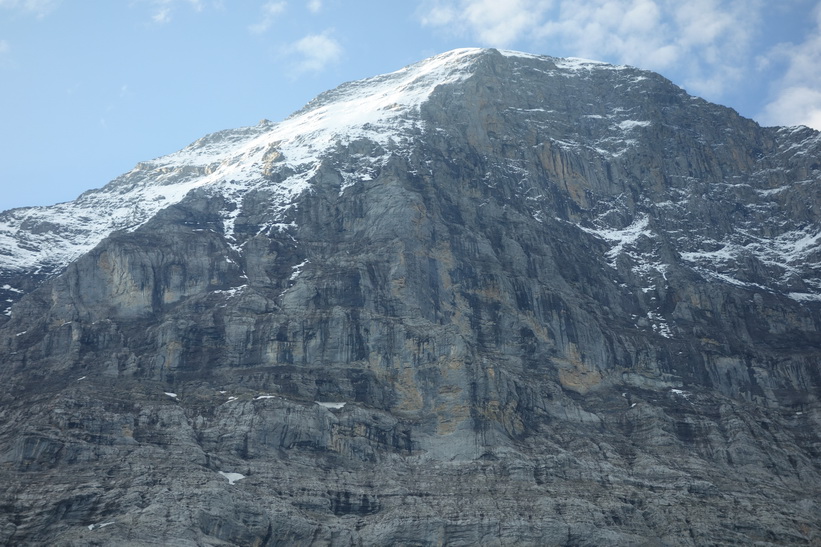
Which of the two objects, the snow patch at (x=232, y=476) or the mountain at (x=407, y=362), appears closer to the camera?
the mountain at (x=407, y=362)

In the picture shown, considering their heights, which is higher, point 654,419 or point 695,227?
point 695,227

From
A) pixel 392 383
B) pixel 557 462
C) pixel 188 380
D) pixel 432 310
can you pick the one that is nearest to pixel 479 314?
pixel 432 310

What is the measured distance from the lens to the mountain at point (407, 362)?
123 meters

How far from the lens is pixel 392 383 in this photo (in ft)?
473

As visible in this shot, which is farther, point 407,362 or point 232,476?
point 407,362

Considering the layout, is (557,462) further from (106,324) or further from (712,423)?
(106,324)

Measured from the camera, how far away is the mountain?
122938 millimetres

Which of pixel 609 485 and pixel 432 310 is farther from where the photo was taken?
pixel 432 310

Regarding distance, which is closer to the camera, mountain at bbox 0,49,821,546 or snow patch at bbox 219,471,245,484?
mountain at bbox 0,49,821,546

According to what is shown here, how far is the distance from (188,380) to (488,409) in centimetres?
3894

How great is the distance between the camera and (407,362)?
14525cm

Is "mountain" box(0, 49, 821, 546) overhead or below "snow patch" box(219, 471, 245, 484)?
overhead

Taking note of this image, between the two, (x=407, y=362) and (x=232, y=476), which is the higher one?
(x=407, y=362)

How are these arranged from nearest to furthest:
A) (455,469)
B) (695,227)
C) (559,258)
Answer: (455,469), (559,258), (695,227)
